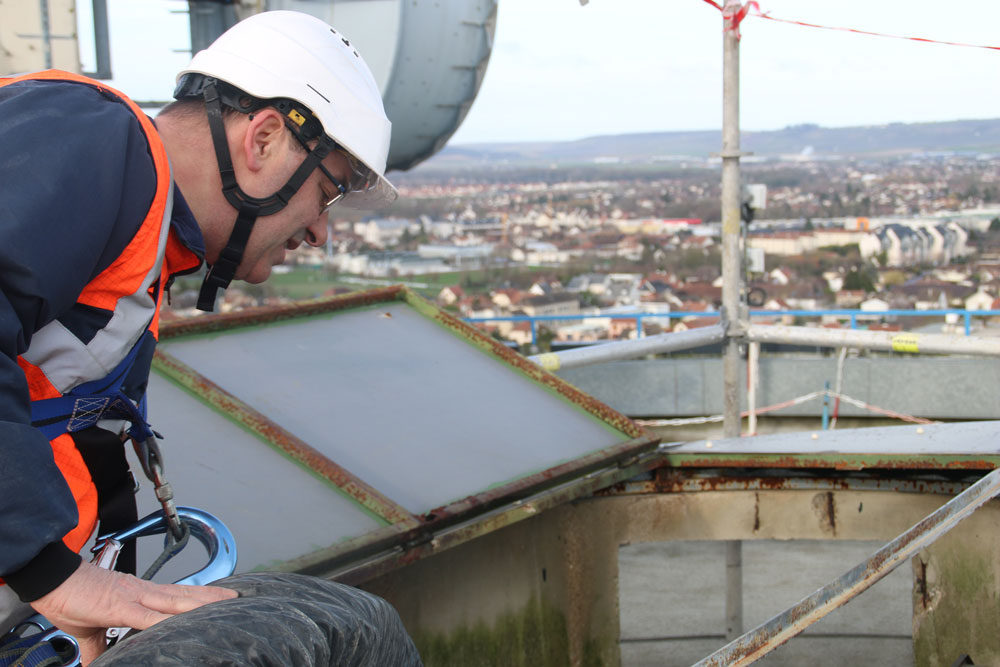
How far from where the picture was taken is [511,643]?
12.4 feet

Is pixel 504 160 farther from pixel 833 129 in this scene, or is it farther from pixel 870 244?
pixel 870 244

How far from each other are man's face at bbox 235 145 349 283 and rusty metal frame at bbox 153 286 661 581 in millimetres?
880

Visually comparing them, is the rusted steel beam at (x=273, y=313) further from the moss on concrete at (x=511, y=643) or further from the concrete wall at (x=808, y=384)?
the concrete wall at (x=808, y=384)

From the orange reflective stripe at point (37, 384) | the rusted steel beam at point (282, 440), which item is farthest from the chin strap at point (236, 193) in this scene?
the rusted steel beam at point (282, 440)

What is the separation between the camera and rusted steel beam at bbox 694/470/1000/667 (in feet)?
7.60

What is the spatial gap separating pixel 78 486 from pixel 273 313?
6.43 ft

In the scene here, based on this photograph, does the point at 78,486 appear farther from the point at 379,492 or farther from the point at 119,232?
the point at 379,492

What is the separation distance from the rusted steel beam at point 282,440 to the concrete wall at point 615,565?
0.70 m

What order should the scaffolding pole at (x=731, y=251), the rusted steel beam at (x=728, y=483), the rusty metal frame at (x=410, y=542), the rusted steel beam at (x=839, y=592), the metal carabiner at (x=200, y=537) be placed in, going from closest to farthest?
the metal carabiner at (x=200, y=537) < the rusted steel beam at (x=839, y=592) < the rusty metal frame at (x=410, y=542) < the rusted steel beam at (x=728, y=483) < the scaffolding pole at (x=731, y=251)

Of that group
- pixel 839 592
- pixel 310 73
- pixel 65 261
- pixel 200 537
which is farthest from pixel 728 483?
pixel 65 261

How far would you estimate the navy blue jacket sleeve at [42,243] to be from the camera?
4.55ft

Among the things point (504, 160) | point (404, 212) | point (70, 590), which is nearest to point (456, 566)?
point (70, 590)

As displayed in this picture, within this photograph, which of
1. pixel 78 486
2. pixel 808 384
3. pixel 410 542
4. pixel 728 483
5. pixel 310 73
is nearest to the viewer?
pixel 78 486

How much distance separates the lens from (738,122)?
18.2ft
